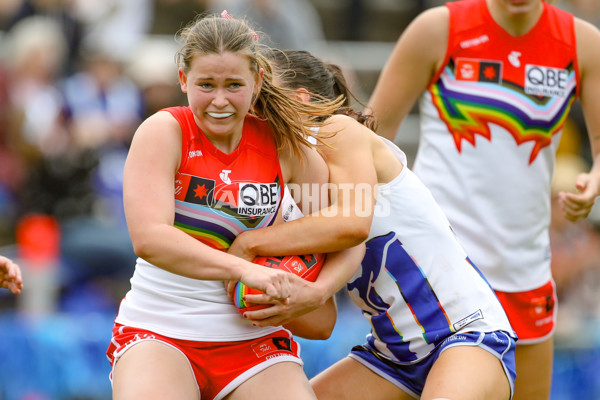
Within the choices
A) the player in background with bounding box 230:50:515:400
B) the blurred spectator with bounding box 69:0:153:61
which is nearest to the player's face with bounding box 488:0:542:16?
the player in background with bounding box 230:50:515:400

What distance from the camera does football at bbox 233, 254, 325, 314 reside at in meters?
3.05

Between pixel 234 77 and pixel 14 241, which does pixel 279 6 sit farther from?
pixel 234 77

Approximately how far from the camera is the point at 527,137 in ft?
13.4

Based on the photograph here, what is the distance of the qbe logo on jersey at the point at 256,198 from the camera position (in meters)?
3.14

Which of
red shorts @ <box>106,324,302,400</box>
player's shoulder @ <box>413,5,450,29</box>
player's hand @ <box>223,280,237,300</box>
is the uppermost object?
player's shoulder @ <box>413,5,450,29</box>

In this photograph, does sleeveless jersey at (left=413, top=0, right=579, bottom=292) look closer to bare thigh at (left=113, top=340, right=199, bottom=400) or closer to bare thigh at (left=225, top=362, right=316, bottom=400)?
bare thigh at (left=225, top=362, right=316, bottom=400)

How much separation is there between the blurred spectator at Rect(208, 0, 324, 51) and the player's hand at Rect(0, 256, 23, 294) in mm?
4747

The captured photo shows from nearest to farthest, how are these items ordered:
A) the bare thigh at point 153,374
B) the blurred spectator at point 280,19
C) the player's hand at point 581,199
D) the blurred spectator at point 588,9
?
the bare thigh at point 153,374 → the player's hand at point 581,199 → the blurred spectator at point 280,19 → the blurred spectator at point 588,9

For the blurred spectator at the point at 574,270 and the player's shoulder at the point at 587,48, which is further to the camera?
the blurred spectator at the point at 574,270

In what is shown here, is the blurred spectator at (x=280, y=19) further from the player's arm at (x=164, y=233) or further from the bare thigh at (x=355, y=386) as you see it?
the player's arm at (x=164, y=233)

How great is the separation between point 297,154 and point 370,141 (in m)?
0.30

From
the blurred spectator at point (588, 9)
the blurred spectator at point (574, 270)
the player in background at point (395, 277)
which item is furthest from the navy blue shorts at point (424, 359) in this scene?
the blurred spectator at point (588, 9)

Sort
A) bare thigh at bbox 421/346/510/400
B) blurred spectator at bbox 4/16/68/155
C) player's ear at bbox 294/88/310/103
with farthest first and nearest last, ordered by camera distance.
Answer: blurred spectator at bbox 4/16/68/155 → player's ear at bbox 294/88/310/103 → bare thigh at bbox 421/346/510/400

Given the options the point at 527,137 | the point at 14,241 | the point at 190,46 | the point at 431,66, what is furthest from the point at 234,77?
the point at 14,241
